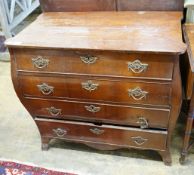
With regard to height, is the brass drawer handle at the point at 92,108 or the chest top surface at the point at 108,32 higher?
the chest top surface at the point at 108,32

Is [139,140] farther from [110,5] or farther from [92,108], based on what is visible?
[110,5]

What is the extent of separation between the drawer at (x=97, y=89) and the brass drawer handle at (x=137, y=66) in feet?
0.23

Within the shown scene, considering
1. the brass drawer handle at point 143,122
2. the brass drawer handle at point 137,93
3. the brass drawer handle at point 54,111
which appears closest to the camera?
the brass drawer handle at point 137,93

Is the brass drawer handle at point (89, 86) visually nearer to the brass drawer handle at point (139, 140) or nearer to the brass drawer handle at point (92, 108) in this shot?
the brass drawer handle at point (92, 108)

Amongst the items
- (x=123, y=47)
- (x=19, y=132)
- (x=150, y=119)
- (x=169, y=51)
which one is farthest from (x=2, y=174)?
(x=169, y=51)

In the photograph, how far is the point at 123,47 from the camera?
1.15 m

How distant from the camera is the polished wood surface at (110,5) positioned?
147cm

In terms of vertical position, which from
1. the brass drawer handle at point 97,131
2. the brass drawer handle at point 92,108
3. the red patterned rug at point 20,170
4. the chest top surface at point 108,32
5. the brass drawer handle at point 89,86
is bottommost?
the red patterned rug at point 20,170

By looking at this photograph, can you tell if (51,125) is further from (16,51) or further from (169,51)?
(169,51)

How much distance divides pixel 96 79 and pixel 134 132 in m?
0.40

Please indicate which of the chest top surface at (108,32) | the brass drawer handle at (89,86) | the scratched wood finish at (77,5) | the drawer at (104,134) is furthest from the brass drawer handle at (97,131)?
the scratched wood finish at (77,5)

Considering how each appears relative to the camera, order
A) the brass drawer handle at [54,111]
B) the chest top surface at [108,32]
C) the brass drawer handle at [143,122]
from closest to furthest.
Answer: the chest top surface at [108,32]
the brass drawer handle at [143,122]
the brass drawer handle at [54,111]

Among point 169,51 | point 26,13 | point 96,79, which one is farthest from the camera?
point 26,13

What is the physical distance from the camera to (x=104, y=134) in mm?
1522
